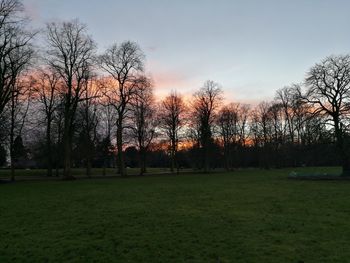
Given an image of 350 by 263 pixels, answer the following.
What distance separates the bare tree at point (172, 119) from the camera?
78.4 metres

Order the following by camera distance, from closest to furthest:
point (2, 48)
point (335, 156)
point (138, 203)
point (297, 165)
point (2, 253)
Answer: point (2, 253) < point (138, 203) < point (2, 48) < point (335, 156) < point (297, 165)

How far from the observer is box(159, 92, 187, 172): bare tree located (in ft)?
257

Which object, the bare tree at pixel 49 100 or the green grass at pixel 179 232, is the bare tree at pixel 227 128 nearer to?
the bare tree at pixel 49 100

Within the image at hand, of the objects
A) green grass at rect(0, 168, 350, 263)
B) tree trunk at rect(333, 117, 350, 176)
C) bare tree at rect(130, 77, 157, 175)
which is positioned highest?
bare tree at rect(130, 77, 157, 175)

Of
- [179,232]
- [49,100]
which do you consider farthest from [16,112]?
[179,232]

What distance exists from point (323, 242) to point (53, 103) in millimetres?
55408

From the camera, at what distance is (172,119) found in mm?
78812

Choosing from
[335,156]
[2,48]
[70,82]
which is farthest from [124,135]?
[335,156]

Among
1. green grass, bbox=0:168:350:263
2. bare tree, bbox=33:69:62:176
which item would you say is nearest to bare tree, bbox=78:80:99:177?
bare tree, bbox=33:69:62:176

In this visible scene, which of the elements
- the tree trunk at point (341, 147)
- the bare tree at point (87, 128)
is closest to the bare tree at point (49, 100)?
the bare tree at point (87, 128)

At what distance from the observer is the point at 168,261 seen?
9.17 meters

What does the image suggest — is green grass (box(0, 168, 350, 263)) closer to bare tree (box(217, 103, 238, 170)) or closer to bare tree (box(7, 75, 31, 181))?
bare tree (box(7, 75, 31, 181))

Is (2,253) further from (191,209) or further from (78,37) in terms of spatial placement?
(78,37)

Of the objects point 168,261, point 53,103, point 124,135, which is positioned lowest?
point 168,261
